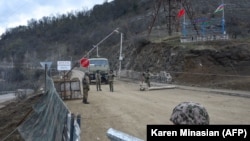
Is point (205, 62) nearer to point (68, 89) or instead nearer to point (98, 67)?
point (98, 67)

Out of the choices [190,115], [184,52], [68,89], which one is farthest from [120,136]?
[184,52]

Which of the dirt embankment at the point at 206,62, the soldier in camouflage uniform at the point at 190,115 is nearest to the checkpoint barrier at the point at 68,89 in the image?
the dirt embankment at the point at 206,62

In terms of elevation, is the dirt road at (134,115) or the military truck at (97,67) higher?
the military truck at (97,67)

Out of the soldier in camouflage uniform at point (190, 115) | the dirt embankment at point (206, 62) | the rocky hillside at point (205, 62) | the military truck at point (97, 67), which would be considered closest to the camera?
the soldier in camouflage uniform at point (190, 115)

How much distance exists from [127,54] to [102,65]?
2578 cm

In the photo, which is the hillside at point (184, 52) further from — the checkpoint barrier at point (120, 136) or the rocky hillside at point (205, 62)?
the checkpoint barrier at point (120, 136)

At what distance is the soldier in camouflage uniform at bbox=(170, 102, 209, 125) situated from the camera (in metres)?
4.10

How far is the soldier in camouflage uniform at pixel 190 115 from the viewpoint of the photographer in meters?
4.10

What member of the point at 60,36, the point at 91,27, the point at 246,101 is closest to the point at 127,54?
the point at 246,101

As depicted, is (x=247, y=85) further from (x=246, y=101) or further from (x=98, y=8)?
(x=98, y=8)

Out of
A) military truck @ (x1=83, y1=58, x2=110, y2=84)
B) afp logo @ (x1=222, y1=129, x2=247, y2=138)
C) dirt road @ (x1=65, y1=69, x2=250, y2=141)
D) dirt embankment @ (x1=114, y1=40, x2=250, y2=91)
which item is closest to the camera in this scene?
afp logo @ (x1=222, y1=129, x2=247, y2=138)

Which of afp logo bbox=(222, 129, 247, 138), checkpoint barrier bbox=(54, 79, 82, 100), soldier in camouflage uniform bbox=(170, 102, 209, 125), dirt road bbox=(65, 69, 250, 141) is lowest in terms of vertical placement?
dirt road bbox=(65, 69, 250, 141)

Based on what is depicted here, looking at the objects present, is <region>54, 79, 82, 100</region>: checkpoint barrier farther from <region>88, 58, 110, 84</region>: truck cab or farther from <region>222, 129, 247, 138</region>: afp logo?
<region>222, 129, 247, 138</region>: afp logo

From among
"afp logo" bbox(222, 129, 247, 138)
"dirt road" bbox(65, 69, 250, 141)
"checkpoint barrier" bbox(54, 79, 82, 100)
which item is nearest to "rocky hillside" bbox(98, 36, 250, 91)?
"dirt road" bbox(65, 69, 250, 141)
